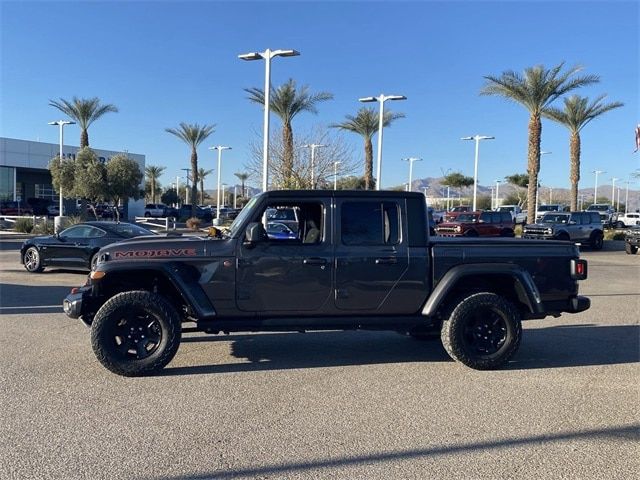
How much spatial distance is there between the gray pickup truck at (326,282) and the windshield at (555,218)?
22.4 metres

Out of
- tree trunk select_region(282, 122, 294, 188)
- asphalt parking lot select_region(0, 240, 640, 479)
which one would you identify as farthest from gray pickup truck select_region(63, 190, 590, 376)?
tree trunk select_region(282, 122, 294, 188)

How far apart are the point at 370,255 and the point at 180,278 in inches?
77.4

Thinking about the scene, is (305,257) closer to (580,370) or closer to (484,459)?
(484,459)

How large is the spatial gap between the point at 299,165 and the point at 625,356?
24468mm

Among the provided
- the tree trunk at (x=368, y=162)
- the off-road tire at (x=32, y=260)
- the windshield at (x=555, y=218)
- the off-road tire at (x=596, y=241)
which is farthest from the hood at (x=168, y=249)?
the tree trunk at (x=368, y=162)

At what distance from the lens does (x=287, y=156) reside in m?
29.9

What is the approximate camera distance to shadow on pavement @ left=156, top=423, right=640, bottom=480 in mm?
3732

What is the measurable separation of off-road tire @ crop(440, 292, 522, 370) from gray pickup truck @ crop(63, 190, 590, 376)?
11 millimetres

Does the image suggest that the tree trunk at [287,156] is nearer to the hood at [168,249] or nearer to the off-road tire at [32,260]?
the off-road tire at [32,260]

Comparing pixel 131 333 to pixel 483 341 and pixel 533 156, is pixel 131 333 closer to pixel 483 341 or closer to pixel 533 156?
pixel 483 341

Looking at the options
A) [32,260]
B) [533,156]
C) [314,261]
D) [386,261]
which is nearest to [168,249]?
[314,261]

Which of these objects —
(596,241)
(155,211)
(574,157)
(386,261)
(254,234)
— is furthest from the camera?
(155,211)

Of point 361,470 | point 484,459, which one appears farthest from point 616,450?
point 361,470

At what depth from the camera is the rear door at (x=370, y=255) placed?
604 centimetres
